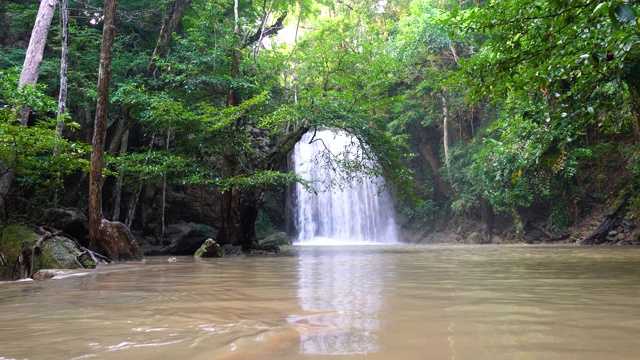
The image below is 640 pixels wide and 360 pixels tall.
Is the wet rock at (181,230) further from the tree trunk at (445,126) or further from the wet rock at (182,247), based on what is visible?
the tree trunk at (445,126)

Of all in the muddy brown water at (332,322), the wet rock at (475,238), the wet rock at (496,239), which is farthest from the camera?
the wet rock at (496,239)

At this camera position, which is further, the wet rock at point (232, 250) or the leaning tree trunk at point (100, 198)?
the wet rock at point (232, 250)

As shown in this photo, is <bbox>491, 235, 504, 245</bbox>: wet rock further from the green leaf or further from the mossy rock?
the green leaf

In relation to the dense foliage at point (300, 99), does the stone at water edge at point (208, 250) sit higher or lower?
lower

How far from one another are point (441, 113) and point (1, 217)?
1906cm

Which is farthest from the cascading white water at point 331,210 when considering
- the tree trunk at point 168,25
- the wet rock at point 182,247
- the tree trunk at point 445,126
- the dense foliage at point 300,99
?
the wet rock at point 182,247

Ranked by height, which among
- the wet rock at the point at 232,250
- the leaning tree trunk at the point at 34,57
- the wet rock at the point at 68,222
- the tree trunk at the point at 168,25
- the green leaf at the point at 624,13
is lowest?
the wet rock at the point at 232,250

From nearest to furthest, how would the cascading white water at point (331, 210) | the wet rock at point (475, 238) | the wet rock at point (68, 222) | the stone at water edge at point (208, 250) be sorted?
1. the wet rock at point (68, 222)
2. the stone at water edge at point (208, 250)
3. the wet rock at point (475, 238)
4. the cascading white water at point (331, 210)

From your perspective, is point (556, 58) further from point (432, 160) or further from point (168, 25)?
point (432, 160)

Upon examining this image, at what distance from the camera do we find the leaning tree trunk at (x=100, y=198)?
8.27m

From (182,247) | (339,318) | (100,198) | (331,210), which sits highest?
(100,198)

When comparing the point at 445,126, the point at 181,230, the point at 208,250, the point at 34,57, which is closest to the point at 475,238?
the point at 445,126

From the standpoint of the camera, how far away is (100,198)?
8336mm

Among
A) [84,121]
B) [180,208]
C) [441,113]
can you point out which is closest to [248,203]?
[84,121]
